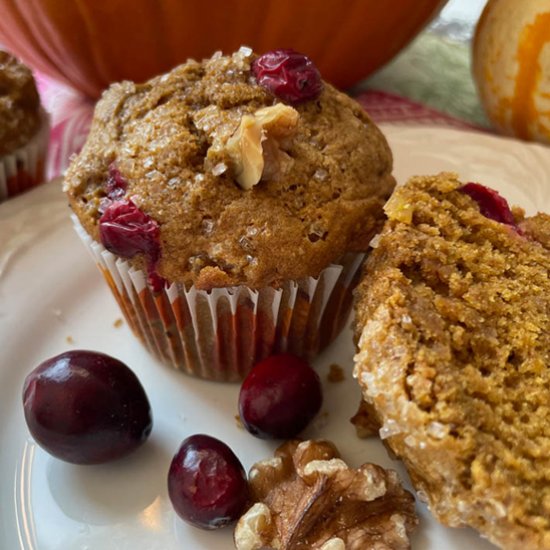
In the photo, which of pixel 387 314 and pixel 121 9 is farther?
pixel 121 9

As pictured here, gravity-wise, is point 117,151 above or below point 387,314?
above

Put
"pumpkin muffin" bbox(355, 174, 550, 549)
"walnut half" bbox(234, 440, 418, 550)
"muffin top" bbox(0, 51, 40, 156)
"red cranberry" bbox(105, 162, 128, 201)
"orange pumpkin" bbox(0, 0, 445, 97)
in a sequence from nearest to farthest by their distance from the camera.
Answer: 1. "pumpkin muffin" bbox(355, 174, 550, 549)
2. "walnut half" bbox(234, 440, 418, 550)
3. "red cranberry" bbox(105, 162, 128, 201)
4. "muffin top" bbox(0, 51, 40, 156)
5. "orange pumpkin" bbox(0, 0, 445, 97)

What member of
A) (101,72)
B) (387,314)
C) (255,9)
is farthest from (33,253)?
(387,314)

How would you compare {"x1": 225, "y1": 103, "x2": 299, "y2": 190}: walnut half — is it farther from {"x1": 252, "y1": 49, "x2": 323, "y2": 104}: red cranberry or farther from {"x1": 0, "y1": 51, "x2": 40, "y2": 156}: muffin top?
{"x1": 0, "y1": 51, "x2": 40, "y2": 156}: muffin top

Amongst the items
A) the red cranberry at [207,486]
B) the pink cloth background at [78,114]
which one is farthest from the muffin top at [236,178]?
Result: the pink cloth background at [78,114]

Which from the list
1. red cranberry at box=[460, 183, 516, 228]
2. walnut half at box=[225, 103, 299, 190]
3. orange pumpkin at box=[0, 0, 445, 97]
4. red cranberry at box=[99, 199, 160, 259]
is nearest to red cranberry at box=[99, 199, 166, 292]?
red cranberry at box=[99, 199, 160, 259]

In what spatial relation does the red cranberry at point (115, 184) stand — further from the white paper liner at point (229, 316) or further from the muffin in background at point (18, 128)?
the muffin in background at point (18, 128)

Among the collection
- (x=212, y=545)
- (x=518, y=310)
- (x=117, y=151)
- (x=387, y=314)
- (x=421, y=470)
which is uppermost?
(x=117, y=151)

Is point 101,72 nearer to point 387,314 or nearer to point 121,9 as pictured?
point 121,9
